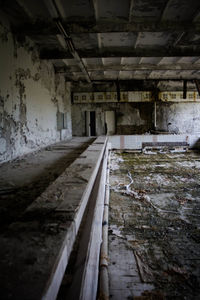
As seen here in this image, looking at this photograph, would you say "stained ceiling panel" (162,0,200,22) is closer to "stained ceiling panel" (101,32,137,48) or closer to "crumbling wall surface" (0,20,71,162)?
"stained ceiling panel" (101,32,137,48)

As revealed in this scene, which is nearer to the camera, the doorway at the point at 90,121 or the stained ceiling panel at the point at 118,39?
the stained ceiling panel at the point at 118,39

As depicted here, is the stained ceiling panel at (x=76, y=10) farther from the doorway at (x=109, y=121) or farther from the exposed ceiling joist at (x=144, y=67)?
the doorway at (x=109, y=121)

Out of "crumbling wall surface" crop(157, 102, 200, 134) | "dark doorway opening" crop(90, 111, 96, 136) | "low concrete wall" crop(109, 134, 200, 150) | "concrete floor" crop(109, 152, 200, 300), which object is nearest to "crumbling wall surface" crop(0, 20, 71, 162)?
"concrete floor" crop(109, 152, 200, 300)

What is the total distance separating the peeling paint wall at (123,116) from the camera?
34.7ft

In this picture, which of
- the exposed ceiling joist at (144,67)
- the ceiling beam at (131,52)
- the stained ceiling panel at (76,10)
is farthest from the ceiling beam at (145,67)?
the stained ceiling panel at (76,10)

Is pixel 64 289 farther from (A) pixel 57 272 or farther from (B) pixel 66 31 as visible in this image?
(B) pixel 66 31

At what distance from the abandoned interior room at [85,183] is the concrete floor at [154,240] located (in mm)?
12

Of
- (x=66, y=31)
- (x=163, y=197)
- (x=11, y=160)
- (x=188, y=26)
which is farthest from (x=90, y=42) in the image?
(x=163, y=197)

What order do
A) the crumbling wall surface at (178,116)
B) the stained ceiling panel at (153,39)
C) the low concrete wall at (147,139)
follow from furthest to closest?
1. the crumbling wall surface at (178,116)
2. the low concrete wall at (147,139)
3. the stained ceiling panel at (153,39)

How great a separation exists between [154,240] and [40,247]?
1.77 meters

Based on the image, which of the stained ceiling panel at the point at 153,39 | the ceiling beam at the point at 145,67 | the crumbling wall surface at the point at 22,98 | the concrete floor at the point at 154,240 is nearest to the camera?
the concrete floor at the point at 154,240

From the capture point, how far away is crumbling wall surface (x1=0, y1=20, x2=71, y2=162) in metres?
3.31

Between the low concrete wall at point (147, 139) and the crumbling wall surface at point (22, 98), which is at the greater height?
the crumbling wall surface at point (22, 98)

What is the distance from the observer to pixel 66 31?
3.60m
